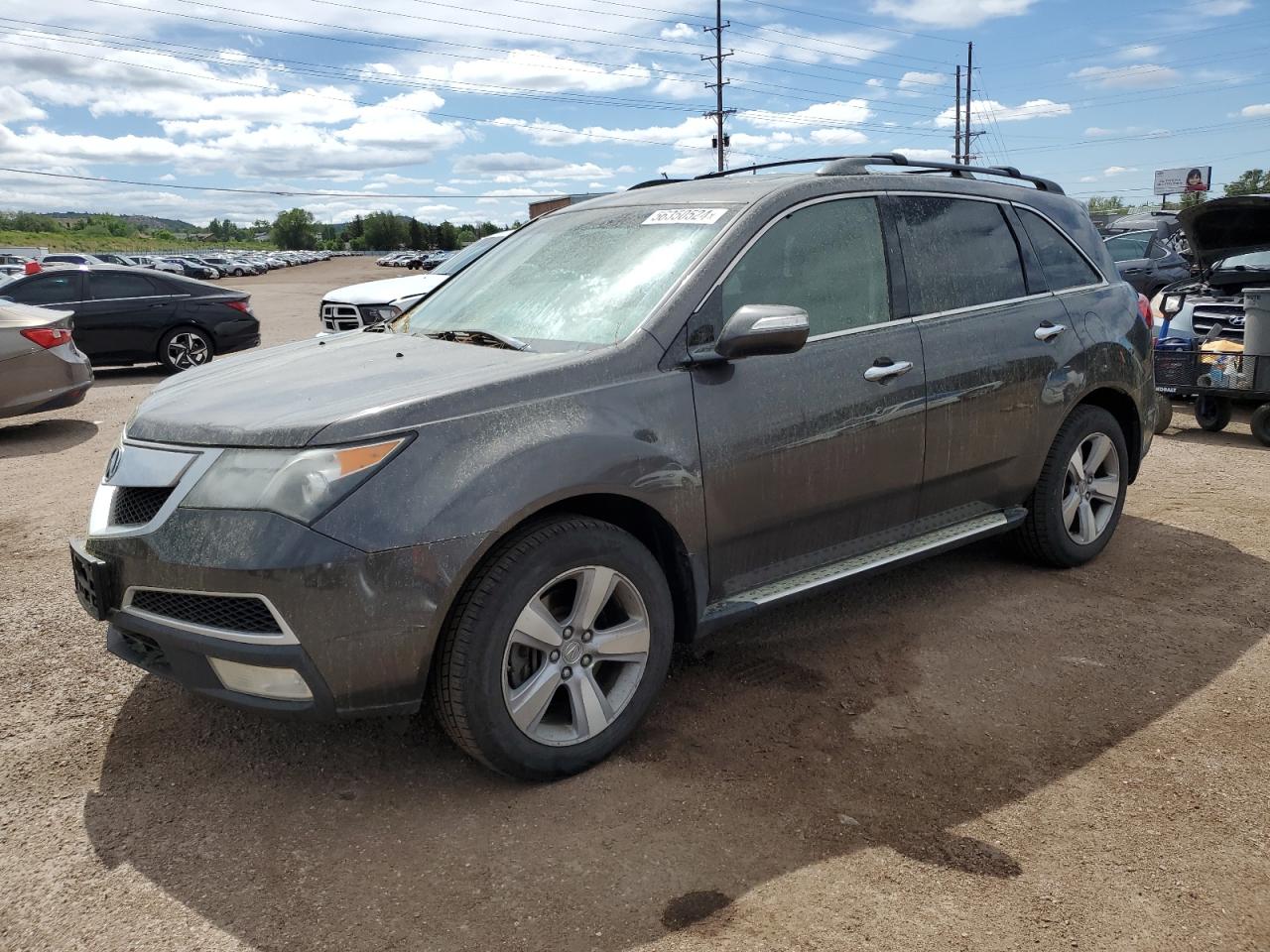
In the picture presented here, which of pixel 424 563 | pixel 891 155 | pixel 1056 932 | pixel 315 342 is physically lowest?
pixel 1056 932

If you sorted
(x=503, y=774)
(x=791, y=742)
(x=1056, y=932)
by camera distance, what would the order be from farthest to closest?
1. (x=791, y=742)
2. (x=503, y=774)
3. (x=1056, y=932)

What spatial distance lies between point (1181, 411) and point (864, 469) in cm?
780

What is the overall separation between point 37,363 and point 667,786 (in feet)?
26.7

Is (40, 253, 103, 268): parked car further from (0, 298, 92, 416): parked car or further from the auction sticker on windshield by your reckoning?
the auction sticker on windshield

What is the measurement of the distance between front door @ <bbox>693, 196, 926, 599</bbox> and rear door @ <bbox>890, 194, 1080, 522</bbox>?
0.49ft

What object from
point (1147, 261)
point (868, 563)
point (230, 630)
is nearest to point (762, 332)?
point (868, 563)

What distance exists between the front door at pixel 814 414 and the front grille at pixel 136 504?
1.64 metres

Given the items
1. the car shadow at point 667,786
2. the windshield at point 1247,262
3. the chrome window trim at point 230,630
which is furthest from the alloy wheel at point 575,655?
the windshield at point 1247,262

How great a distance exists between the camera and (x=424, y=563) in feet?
9.21

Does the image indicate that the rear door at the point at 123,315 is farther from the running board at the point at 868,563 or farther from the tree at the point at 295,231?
the tree at the point at 295,231

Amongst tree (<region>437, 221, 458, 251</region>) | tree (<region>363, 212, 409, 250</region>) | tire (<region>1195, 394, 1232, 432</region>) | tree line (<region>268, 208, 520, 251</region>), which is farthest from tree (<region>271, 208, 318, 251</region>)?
tire (<region>1195, 394, 1232, 432</region>)

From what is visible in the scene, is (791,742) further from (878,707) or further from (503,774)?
(503,774)

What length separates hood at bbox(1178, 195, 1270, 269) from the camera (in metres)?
9.01

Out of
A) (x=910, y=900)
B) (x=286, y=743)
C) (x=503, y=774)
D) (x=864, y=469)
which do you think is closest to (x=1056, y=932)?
(x=910, y=900)
